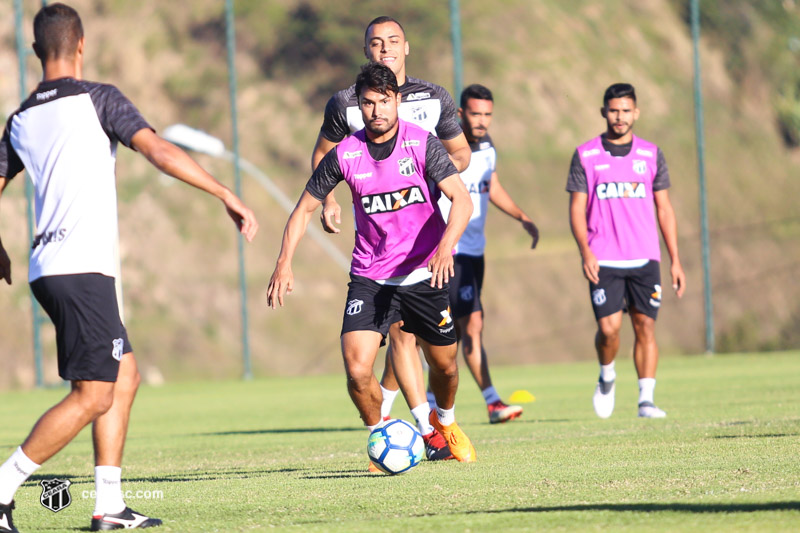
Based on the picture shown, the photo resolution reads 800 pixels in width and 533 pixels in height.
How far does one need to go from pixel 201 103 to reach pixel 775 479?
33.7m

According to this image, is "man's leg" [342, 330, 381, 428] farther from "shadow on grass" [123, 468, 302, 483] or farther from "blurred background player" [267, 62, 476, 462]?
"shadow on grass" [123, 468, 302, 483]

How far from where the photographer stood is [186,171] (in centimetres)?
471

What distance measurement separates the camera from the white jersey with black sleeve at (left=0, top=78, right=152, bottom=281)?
4.75m

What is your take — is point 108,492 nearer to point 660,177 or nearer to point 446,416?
point 446,416

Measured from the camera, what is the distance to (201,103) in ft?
123

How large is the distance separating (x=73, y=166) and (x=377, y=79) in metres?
1.99

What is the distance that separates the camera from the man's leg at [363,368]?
21.3 feet

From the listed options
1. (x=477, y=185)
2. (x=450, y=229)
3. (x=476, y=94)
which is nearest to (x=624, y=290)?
(x=477, y=185)

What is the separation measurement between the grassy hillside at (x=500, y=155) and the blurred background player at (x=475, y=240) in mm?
18823

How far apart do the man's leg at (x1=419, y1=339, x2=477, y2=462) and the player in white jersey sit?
2330 mm

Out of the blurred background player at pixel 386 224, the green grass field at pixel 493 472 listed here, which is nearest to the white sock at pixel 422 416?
the green grass field at pixel 493 472

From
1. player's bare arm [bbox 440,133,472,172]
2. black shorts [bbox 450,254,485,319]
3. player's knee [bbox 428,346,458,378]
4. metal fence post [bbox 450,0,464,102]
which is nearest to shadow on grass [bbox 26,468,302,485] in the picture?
player's knee [bbox 428,346,458,378]

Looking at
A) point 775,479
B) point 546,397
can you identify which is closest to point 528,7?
point 546,397

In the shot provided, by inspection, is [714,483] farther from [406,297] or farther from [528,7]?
[528,7]
